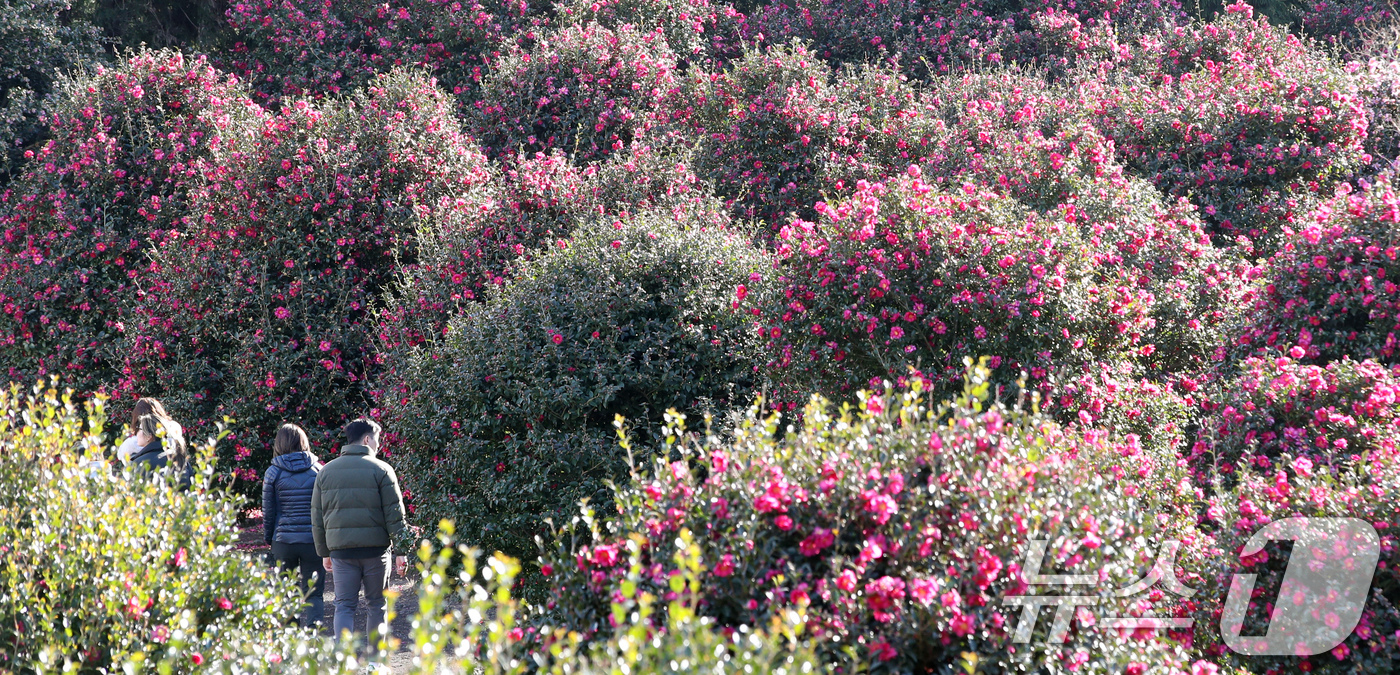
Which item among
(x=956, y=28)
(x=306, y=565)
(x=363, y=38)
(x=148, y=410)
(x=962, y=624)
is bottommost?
(x=306, y=565)

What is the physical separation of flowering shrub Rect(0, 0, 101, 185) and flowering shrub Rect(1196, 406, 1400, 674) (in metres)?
13.8

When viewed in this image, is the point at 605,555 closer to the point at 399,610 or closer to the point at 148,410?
the point at 148,410

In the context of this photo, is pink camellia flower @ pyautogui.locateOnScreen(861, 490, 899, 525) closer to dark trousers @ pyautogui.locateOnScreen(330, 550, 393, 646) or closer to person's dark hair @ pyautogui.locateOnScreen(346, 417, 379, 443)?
person's dark hair @ pyautogui.locateOnScreen(346, 417, 379, 443)

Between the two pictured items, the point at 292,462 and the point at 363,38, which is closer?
the point at 292,462

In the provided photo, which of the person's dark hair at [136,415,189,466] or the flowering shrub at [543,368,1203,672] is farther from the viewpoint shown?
the person's dark hair at [136,415,189,466]

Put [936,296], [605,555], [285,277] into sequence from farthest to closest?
[285,277]
[936,296]
[605,555]

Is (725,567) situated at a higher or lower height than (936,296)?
higher

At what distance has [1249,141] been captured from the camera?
897cm

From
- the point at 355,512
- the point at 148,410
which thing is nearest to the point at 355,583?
the point at 355,512

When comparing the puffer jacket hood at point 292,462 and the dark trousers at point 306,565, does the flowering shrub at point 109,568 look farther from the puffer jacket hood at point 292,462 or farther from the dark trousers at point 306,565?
the dark trousers at point 306,565

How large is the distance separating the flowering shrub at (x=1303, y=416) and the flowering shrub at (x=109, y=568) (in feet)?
13.1

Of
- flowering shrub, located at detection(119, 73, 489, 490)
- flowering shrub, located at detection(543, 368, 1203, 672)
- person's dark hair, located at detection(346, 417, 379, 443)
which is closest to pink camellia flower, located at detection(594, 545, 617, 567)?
flowering shrub, located at detection(543, 368, 1203, 672)

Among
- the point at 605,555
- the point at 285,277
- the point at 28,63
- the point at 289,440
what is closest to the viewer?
the point at 605,555

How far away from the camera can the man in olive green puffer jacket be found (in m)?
5.53
